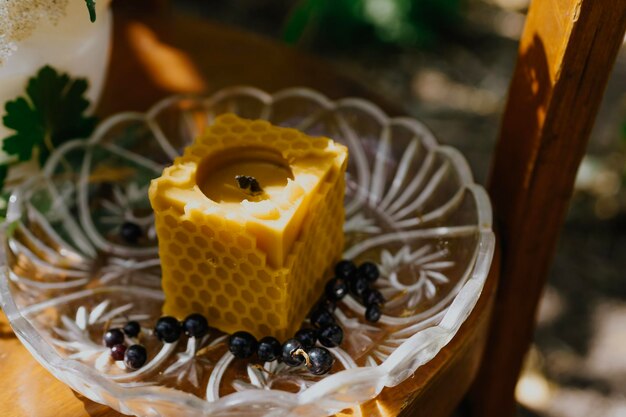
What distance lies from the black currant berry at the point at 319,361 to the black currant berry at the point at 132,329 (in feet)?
0.49

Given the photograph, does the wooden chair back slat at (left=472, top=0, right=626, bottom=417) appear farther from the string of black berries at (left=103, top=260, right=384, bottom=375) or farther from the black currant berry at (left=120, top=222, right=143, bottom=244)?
the black currant berry at (left=120, top=222, right=143, bottom=244)

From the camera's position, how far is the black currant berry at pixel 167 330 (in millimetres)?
603

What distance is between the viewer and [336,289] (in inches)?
25.2

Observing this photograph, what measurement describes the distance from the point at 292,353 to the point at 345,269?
0.37ft

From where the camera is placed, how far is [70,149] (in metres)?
0.74

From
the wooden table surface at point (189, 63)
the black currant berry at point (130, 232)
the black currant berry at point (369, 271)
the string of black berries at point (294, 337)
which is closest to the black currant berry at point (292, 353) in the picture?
the string of black berries at point (294, 337)

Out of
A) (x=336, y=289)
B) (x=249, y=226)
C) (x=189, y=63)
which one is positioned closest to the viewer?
(x=249, y=226)

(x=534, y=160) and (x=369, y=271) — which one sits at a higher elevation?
(x=534, y=160)

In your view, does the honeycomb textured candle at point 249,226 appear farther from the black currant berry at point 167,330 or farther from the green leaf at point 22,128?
the green leaf at point 22,128

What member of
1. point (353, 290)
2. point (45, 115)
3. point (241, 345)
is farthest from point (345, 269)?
point (45, 115)

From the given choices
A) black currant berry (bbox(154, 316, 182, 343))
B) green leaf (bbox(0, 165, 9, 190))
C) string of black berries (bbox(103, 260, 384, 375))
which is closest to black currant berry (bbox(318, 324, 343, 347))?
string of black berries (bbox(103, 260, 384, 375))

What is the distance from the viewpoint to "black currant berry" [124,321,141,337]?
0.61 metres

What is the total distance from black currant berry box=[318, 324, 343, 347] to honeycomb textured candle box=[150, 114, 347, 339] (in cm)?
3

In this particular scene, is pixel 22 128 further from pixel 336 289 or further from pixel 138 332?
pixel 336 289
